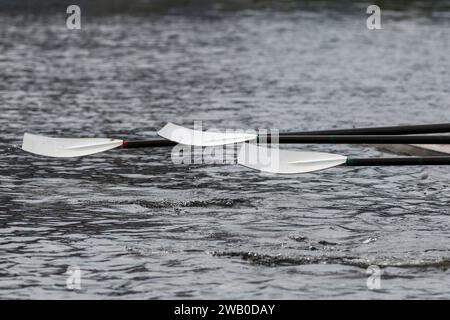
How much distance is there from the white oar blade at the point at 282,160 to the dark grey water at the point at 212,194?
21.3 inches

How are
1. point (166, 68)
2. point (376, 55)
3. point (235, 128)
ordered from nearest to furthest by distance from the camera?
point (235, 128), point (166, 68), point (376, 55)

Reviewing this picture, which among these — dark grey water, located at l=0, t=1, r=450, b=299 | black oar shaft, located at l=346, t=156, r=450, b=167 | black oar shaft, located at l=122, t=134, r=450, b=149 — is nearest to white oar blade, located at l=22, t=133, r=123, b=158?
dark grey water, located at l=0, t=1, r=450, b=299

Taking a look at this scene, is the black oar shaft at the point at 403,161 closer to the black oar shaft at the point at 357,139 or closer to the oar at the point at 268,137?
the black oar shaft at the point at 357,139

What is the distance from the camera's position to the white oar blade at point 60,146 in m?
17.3

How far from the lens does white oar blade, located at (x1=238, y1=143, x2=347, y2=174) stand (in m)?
15.6

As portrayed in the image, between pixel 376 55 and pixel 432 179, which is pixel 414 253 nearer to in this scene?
pixel 432 179

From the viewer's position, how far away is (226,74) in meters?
34.3

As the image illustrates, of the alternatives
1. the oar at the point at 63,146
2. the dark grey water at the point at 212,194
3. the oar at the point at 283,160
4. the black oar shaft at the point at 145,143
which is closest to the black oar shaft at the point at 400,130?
the oar at the point at 283,160

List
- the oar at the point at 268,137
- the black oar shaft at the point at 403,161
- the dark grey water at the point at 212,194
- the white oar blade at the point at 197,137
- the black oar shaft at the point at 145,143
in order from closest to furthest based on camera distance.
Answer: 1. the dark grey water at the point at 212,194
2. the black oar shaft at the point at 403,161
3. the oar at the point at 268,137
4. the black oar shaft at the point at 145,143
5. the white oar blade at the point at 197,137

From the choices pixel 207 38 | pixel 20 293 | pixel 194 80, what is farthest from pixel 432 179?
pixel 207 38

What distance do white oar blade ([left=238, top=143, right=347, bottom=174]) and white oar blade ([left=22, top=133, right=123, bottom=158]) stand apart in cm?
242

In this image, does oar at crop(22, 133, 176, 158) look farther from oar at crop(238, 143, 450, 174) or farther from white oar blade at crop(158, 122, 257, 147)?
oar at crop(238, 143, 450, 174)

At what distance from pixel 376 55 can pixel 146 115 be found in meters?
15.7

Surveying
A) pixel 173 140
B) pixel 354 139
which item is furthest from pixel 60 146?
pixel 354 139
